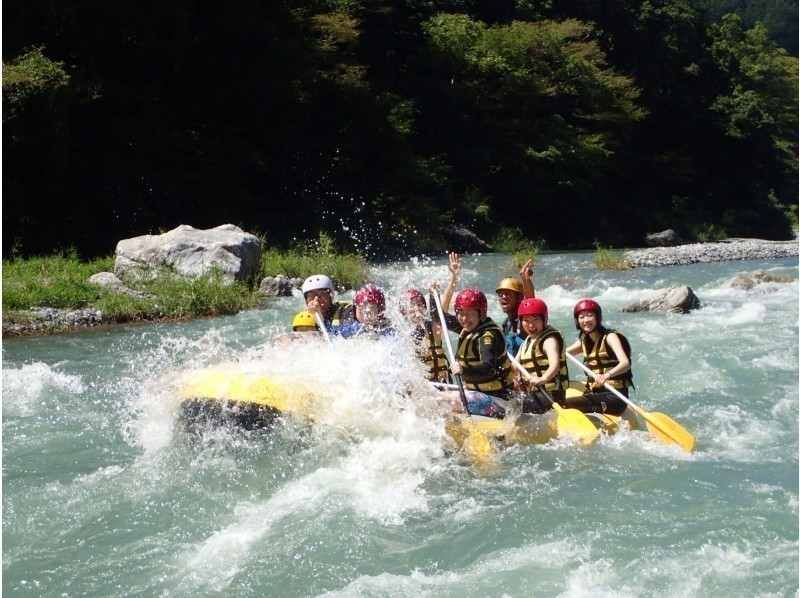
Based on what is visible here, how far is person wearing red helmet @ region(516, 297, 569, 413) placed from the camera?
→ 5953 mm

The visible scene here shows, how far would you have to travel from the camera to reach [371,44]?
973 inches

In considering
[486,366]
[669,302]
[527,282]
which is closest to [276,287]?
[669,302]

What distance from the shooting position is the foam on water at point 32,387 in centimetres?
688

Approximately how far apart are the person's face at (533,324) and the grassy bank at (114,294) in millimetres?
6071

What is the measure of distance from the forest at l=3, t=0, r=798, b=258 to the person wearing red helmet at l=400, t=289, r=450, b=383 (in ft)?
34.1

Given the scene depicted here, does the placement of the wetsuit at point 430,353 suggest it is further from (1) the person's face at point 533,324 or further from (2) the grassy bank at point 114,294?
(2) the grassy bank at point 114,294

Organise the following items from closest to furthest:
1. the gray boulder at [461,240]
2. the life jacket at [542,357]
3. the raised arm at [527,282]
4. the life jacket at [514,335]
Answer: the life jacket at [542,357]
the life jacket at [514,335]
the raised arm at [527,282]
the gray boulder at [461,240]

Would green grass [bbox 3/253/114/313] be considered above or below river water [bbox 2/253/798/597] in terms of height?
above

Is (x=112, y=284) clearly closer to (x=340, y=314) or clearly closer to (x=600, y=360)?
(x=340, y=314)

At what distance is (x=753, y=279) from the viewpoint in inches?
554

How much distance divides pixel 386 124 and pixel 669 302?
12210 millimetres

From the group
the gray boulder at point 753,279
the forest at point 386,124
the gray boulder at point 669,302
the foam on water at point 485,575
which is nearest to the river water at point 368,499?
the foam on water at point 485,575

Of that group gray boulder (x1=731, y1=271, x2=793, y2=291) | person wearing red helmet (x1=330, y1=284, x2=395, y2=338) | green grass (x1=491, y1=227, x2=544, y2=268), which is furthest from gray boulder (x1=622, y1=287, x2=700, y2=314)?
green grass (x1=491, y1=227, x2=544, y2=268)

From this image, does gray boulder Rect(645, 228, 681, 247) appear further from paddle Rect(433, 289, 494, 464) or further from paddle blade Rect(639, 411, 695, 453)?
paddle Rect(433, 289, 494, 464)
